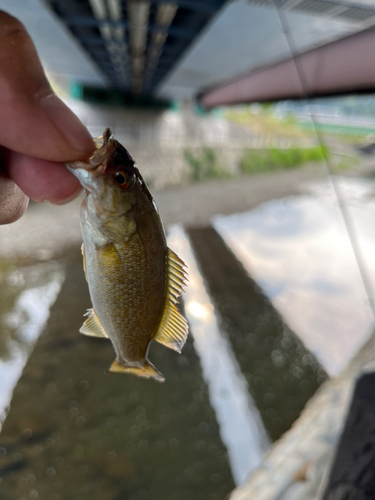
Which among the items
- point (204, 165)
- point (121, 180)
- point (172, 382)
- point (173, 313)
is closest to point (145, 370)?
point (173, 313)

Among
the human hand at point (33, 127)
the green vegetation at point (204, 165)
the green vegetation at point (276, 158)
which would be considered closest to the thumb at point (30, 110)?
the human hand at point (33, 127)

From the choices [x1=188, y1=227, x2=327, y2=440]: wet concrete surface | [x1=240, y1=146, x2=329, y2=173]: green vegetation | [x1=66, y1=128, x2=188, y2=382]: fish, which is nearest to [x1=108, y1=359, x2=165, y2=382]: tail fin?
[x1=66, y1=128, x2=188, y2=382]: fish

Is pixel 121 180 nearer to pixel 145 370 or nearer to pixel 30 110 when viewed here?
pixel 30 110

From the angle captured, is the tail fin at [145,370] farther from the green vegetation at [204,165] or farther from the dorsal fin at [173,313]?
the green vegetation at [204,165]

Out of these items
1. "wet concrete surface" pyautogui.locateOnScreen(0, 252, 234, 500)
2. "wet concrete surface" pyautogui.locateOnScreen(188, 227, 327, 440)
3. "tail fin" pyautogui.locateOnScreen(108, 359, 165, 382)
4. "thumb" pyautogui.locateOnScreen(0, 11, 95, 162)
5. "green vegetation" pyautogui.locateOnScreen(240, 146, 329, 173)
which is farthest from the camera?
"green vegetation" pyautogui.locateOnScreen(240, 146, 329, 173)

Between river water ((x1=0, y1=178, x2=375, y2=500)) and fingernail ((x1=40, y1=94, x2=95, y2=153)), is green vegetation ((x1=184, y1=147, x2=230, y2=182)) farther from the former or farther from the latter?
fingernail ((x1=40, y1=94, x2=95, y2=153))

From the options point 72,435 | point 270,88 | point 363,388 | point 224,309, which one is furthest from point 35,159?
point 270,88

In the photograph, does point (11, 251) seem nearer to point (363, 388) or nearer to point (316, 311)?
point (316, 311)
